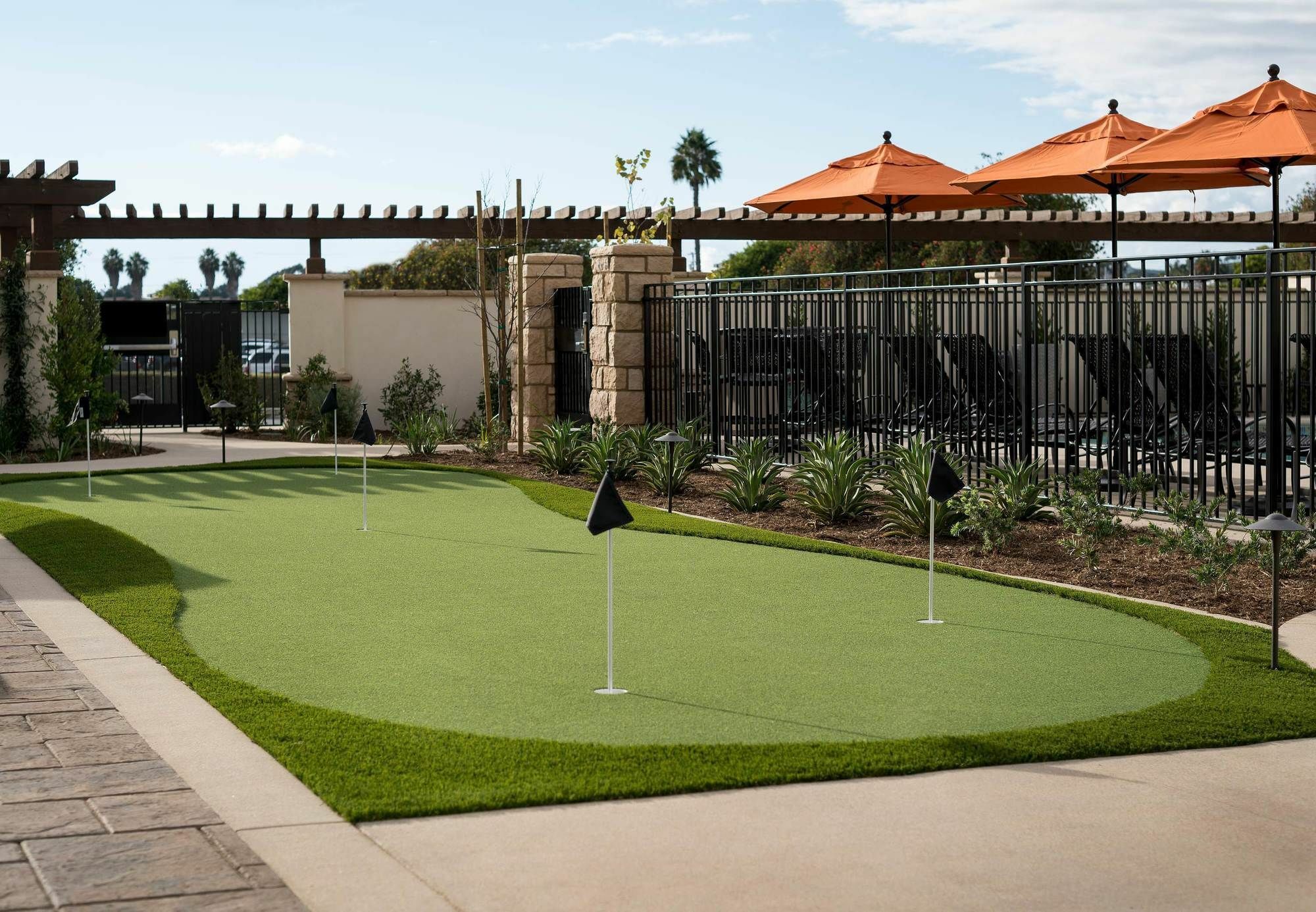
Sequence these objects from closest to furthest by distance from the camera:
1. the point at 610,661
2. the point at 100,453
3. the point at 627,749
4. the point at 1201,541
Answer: the point at 627,749 < the point at 610,661 < the point at 1201,541 < the point at 100,453

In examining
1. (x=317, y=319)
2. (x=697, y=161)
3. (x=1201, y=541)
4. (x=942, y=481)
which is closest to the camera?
(x=942, y=481)

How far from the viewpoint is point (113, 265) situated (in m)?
139

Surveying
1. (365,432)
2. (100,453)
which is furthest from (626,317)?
(100,453)

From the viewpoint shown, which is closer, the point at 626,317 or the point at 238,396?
the point at 626,317

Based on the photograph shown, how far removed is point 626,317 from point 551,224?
6905 mm

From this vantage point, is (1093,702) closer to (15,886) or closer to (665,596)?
(665,596)

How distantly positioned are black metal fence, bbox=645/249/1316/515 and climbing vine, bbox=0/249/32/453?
25.0 ft

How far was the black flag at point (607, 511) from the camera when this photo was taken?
18.9 ft

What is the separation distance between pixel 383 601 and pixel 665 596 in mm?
1539

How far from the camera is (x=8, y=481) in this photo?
14.1 metres

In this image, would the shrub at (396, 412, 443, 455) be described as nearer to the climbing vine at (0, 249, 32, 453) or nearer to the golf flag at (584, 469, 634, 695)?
the climbing vine at (0, 249, 32, 453)

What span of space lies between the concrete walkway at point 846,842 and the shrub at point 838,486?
5.88 metres

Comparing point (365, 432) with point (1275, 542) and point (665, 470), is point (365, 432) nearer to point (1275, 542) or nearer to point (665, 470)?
point (665, 470)

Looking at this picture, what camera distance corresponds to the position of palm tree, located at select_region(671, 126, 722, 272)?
67188 mm
